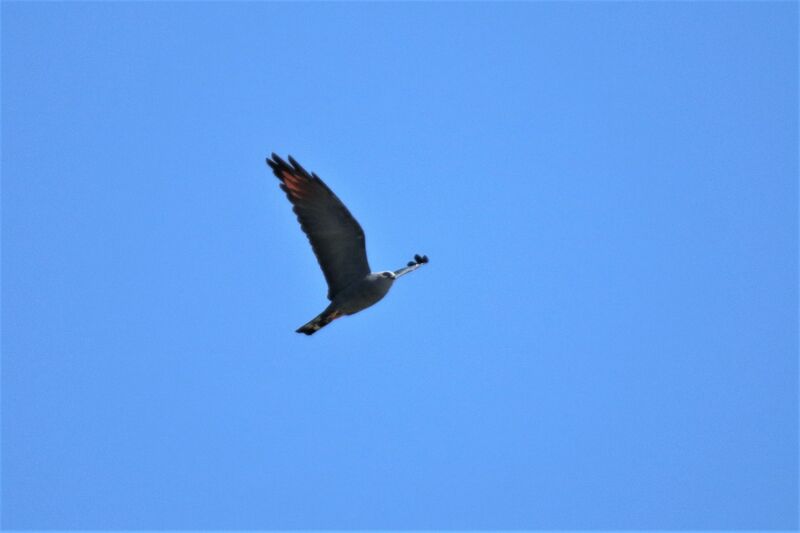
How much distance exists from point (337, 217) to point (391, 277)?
1434mm

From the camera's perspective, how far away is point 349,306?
50.4 m

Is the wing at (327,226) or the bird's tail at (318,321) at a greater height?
the wing at (327,226)

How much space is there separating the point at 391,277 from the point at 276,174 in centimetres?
274

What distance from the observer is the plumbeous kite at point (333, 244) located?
50125 millimetres

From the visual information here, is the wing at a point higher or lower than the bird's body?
higher

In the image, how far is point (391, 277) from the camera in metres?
50.3

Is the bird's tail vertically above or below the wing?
below

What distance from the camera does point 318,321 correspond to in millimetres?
50719

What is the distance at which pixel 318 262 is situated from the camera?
5066 cm

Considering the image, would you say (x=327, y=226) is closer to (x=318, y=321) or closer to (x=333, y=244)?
(x=333, y=244)

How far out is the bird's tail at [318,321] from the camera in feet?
166

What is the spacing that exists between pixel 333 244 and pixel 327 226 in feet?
1.25

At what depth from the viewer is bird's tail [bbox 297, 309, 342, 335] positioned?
166 ft

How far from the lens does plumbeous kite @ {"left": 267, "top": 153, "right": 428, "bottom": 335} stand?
1973 inches
